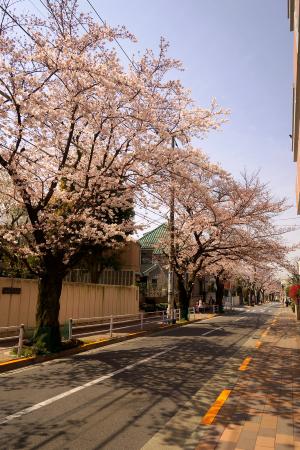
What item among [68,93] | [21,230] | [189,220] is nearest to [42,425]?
[21,230]

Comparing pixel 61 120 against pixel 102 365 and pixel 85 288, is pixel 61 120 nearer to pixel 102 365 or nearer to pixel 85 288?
pixel 102 365

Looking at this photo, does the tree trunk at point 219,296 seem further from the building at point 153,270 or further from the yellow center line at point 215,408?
the yellow center line at point 215,408

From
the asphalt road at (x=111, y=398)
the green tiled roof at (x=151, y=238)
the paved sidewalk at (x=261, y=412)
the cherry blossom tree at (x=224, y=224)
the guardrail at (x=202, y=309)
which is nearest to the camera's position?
the paved sidewalk at (x=261, y=412)

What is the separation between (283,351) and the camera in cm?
1412

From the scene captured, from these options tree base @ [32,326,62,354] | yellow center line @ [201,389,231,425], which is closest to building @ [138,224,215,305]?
tree base @ [32,326,62,354]

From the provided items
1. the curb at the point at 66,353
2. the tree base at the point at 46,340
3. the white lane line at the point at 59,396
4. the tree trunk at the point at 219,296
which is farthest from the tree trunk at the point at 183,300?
the white lane line at the point at 59,396

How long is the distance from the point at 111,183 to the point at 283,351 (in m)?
8.64

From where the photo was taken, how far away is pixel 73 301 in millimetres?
19672

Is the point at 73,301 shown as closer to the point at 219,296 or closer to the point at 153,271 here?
the point at 153,271

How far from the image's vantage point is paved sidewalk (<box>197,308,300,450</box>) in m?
5.17

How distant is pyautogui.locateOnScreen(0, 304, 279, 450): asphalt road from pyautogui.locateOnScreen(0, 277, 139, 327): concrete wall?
12.9ft

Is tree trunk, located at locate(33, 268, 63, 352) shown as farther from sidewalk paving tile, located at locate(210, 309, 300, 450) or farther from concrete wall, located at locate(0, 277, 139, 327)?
sidewalk paving tile, located at locate(210, 309, 300, 450)

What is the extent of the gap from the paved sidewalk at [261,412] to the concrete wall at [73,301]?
8.88 m

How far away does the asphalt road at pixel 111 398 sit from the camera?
5.39 meters
